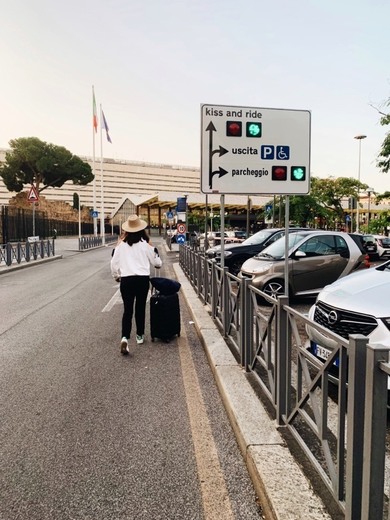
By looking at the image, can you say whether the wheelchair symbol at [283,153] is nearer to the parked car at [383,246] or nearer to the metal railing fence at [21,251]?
the metal railing fence at [21,251]

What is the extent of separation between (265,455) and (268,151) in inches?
167

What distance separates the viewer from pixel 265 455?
283cm

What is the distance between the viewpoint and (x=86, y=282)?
13609 millimetres

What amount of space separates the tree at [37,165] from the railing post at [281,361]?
65.7 m

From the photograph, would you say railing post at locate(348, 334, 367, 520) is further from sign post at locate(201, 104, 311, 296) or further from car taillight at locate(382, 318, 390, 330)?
sign post at locate(201, 104, 311, 296)

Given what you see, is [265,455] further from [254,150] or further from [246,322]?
[254,150]

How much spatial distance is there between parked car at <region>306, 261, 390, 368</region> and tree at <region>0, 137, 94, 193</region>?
64936 millimetres

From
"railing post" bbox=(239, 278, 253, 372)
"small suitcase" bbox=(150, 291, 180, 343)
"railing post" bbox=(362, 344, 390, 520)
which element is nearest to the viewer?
"railing post" bbox=(362, 344, 390, 520)

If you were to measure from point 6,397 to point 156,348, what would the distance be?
2.20m

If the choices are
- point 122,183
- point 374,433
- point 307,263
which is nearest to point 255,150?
point 307,263

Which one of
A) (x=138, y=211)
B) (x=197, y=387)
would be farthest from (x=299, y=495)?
(x=138, y=211)

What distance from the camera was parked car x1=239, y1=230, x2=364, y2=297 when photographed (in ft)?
30.1

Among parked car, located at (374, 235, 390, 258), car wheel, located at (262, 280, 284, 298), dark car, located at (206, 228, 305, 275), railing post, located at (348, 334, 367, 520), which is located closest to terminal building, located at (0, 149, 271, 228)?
parked car, located at (374, 235, 390, 258)

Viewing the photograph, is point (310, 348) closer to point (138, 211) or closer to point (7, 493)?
point (7, 493)
